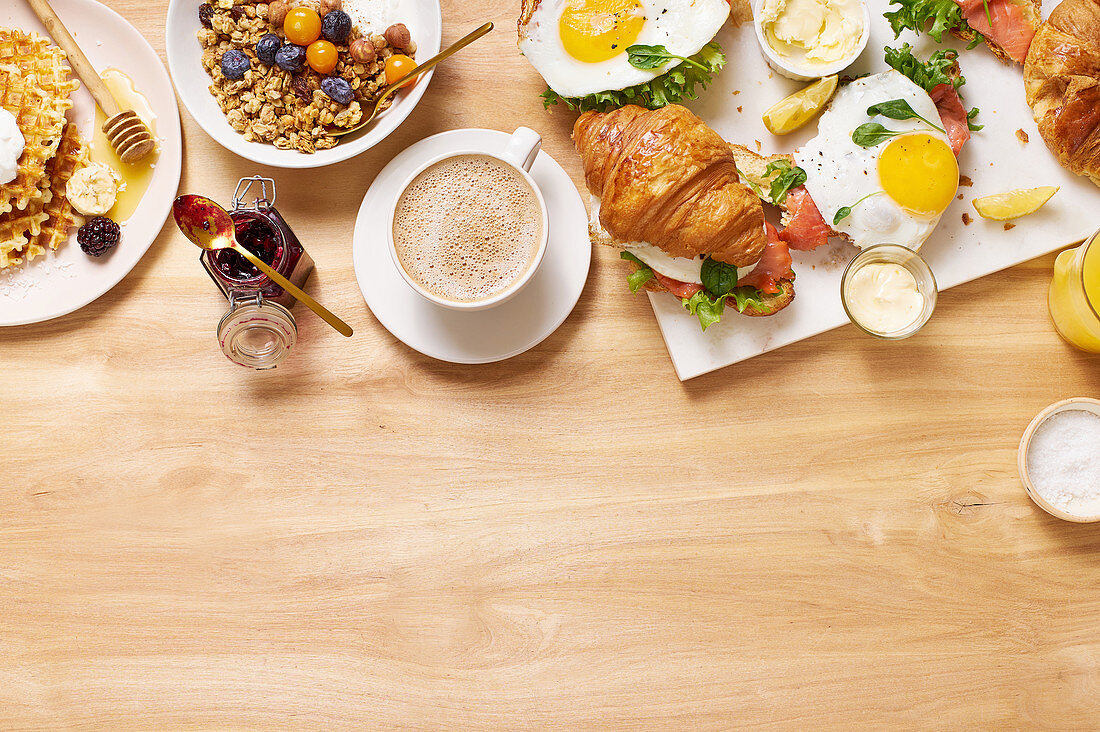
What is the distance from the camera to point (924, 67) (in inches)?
71.7

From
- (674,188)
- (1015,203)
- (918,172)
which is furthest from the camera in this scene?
(1015,203)

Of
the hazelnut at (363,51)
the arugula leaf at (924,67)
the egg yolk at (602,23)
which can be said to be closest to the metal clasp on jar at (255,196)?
the hazelnut at (363,51)

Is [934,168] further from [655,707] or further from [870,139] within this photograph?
[655,707]

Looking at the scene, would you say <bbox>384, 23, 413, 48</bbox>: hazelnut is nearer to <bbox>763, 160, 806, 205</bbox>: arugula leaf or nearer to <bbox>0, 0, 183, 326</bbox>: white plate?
<bbox>0, 0, 183, 326</bbox>: white plate

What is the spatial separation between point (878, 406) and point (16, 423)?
2.26 meters

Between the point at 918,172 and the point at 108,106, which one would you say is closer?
the point at 918,172

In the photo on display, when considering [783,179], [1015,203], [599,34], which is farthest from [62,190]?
[1015,203]

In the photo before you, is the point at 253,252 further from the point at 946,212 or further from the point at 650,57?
the point at 946,212

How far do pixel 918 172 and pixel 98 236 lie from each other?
2.00 meters

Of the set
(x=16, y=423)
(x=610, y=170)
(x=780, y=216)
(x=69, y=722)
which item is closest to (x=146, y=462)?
(x=16, y=423)

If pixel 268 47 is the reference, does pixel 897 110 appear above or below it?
above

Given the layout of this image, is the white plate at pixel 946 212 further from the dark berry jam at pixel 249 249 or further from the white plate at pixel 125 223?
the white plate at pixel 125 223

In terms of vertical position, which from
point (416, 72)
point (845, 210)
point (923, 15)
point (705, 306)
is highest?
point (923, 15)

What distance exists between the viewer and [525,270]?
5.68 ft
